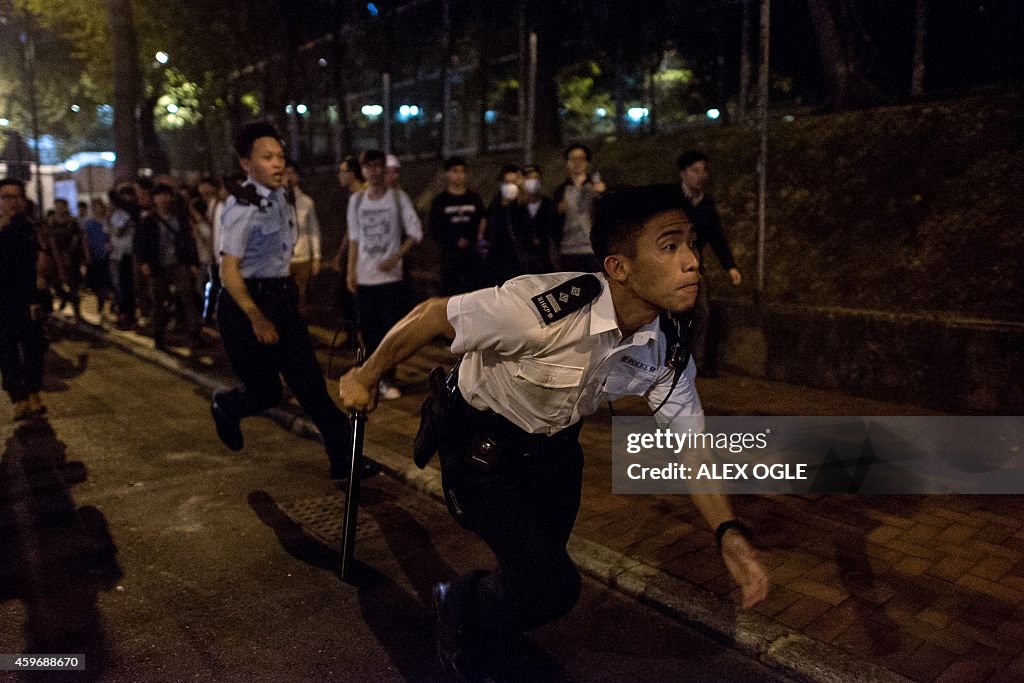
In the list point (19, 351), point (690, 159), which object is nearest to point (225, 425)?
point (19, 351)

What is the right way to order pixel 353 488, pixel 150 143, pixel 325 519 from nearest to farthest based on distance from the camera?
pixel 353 488, pixel 325 519, pixel 150 143

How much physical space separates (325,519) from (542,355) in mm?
2620

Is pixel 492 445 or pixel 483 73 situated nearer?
pixel 492 445

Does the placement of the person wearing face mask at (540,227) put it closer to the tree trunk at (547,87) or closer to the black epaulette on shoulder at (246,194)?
the black epaulette on shoulder at (246,194)

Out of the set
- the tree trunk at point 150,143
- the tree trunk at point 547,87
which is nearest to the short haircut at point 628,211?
the tree trunk at point 547,87

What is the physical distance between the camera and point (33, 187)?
105ft

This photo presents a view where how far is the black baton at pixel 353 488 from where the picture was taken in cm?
308

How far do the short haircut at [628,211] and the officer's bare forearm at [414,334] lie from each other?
521 mm

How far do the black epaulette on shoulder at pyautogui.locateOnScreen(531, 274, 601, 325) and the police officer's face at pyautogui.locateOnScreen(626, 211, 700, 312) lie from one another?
14 cm

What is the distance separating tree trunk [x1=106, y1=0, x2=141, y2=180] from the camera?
16344mm

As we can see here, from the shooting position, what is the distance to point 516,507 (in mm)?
2484

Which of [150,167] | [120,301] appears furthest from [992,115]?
[150,167]

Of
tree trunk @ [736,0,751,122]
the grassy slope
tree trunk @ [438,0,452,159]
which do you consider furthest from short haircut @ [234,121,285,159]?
tree trunk @ [438,0,452,159]

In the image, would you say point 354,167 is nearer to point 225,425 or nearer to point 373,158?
point 373,158
